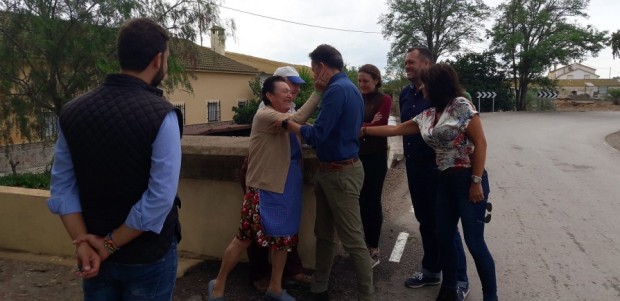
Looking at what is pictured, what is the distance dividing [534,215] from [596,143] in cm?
941

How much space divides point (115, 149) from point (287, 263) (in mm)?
2214

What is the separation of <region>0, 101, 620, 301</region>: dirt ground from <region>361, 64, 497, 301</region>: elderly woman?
134 centimetres

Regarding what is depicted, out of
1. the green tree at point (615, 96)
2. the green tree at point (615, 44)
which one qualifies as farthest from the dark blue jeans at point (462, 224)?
the green tree at point (615, 44)

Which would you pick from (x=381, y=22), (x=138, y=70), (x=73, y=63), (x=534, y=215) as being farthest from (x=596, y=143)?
(x=381, y=22)

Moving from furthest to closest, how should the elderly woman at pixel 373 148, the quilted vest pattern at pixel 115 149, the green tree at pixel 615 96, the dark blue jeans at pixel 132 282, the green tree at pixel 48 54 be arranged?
the green tree at pixel 615 96, the green tree at pixel 48 54, the elderly woman at pixel 373 148, the dark blue jeans at pixel 132 282, the quilted vest pattern at pixel 115 149

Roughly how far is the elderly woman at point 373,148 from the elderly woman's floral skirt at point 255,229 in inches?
39.4

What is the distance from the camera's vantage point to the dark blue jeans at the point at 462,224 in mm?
3051

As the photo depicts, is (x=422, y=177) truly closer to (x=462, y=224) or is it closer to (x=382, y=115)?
(x=462, y=224)

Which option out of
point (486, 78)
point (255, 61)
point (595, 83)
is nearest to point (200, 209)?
point (255, 61)

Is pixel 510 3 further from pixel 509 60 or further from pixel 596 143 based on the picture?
pixel 596 143

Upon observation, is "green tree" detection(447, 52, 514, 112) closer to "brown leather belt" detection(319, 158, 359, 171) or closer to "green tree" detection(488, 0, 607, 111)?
"green tree" detection(488, 0, 607, 111)

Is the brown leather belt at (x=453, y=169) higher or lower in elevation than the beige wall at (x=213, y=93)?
lower

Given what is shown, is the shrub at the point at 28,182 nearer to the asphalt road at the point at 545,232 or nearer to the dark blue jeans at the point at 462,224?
the asphalt road at the point at 545,232

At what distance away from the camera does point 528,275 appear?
390 cm
